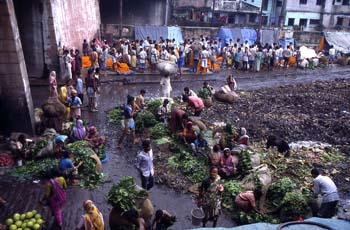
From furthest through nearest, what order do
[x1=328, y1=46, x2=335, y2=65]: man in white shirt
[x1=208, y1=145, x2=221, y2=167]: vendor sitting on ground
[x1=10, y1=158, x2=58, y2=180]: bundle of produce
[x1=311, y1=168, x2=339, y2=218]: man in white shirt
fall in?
[x1=328, y1=46, x2=335, y2=65]: man in white shirt
[x1=208, y1=145, x2=221, y2=167]: vendor sitting on ground
[x1=10, y1=158, x2=58, y2=180]: bundle of produce
[x1=311, y1=168, x2=339, y2=218]: man in white shirt

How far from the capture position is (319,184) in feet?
29.0

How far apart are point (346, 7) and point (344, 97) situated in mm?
27788

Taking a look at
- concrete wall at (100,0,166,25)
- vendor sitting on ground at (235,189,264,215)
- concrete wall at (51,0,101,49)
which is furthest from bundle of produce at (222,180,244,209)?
concrete wall at (100,0,166,25)

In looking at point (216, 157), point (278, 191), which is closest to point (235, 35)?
point (216, 157)

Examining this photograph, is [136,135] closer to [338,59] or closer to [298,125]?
[298,125]

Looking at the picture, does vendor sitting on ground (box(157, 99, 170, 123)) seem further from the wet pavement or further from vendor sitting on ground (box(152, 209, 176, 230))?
vendor sitting on ground (box(152, 209, 176, 230))

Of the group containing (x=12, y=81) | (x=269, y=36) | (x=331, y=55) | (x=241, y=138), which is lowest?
(x=241, y=138)

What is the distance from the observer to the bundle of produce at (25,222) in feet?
24.1

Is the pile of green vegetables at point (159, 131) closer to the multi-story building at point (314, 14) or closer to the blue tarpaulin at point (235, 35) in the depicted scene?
the blue tarpaulin at point (235, 35)

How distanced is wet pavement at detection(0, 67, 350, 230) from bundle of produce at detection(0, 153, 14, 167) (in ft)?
1.93

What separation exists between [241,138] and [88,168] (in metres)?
4.87

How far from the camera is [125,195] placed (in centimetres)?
774

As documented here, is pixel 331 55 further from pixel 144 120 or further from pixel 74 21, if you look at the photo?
pixel 144 120

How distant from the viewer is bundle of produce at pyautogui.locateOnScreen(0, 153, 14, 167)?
10633 mm
